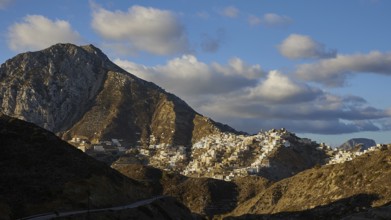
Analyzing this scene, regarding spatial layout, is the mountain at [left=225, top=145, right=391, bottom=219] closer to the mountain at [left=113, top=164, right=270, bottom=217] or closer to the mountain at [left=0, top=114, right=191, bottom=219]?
the mountain at [left=113, top=164, right=270, bottom=217]

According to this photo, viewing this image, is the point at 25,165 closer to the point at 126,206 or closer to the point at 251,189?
the point at 126,206

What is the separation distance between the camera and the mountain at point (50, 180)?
75.9 metres

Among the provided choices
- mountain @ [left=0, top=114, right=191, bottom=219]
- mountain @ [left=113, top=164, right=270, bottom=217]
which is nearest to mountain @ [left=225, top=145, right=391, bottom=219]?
mountain @ [left=113, top=164, right=270, bottom=217]

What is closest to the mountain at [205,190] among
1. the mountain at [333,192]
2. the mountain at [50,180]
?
the mountain at [333,192]

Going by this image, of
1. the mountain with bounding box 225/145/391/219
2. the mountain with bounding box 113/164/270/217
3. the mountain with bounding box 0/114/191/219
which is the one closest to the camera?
the mountain with bounding box 0/114/191/219

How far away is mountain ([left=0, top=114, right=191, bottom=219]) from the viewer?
7588 centimetres

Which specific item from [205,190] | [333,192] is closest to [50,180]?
[333,192]

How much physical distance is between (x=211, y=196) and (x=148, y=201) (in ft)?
264

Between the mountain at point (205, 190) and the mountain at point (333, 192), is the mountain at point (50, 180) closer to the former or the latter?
the mountain at point (333, 192)

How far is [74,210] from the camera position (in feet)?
245

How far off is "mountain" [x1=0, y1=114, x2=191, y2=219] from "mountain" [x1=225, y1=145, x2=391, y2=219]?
1230 inches

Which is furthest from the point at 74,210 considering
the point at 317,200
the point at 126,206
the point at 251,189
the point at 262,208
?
the point at 251,189

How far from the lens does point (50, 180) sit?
86.2 meters

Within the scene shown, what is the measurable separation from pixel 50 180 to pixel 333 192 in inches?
2628
